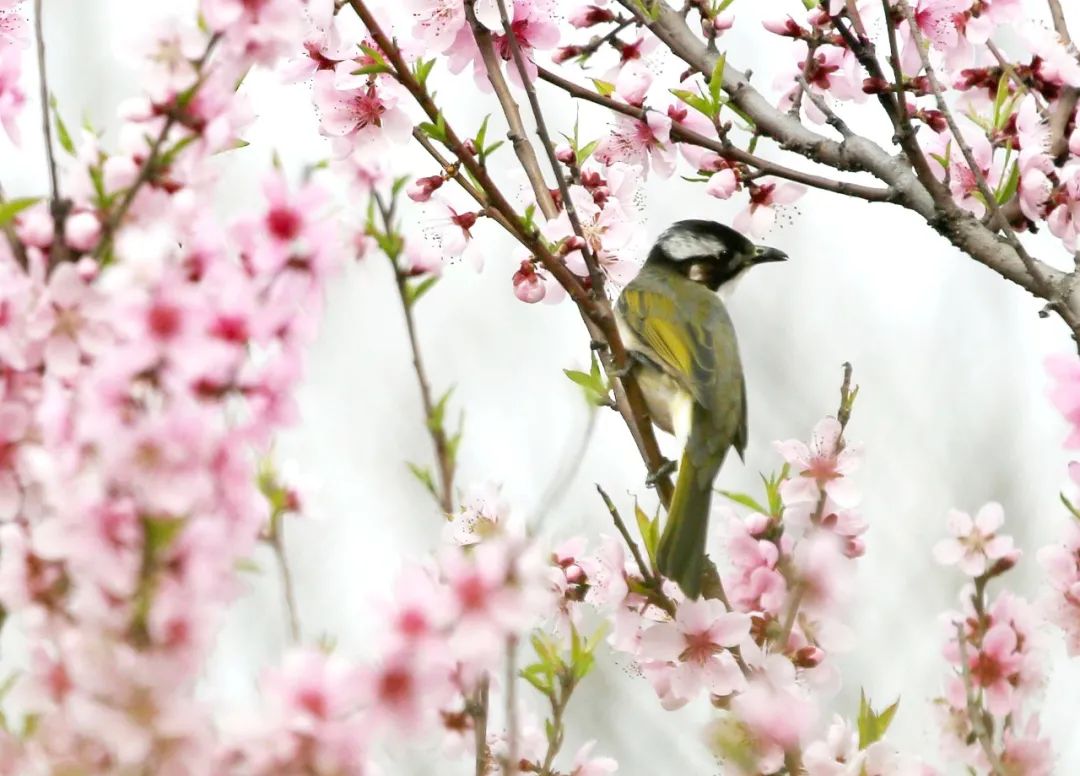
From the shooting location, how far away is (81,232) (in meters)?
1.73

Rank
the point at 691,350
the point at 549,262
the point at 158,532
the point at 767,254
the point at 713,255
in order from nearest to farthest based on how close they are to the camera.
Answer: the point at 158,532 → the point at 549,262 → the point at 691,350 → the point at 767,254 → the point at 713,255

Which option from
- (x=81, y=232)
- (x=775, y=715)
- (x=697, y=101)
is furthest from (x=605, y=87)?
(x=81, y=232)

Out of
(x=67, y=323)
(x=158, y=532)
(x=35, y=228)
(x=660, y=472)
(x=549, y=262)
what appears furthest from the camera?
(x=660, y=472)

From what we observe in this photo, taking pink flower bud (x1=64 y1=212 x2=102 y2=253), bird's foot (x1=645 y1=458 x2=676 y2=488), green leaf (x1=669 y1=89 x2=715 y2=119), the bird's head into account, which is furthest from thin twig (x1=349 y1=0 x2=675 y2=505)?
the bird's head

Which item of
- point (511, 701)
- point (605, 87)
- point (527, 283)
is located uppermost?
point (605, 87)

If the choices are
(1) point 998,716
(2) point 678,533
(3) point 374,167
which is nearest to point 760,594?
(2) point 678,533

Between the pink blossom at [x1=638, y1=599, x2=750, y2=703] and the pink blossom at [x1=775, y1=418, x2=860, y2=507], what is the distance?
0.32 metres

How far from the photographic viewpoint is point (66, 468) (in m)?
1.52

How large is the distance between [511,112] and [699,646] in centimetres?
118

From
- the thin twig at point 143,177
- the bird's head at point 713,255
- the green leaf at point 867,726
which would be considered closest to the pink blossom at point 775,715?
the green leaf at point 867,726

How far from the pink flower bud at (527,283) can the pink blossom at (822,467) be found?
27.5 inches

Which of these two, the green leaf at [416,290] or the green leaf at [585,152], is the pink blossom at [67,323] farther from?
the green leaf at [585,152]

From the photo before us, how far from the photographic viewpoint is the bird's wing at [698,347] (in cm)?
446

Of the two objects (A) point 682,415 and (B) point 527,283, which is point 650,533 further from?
(A) point 682,415
